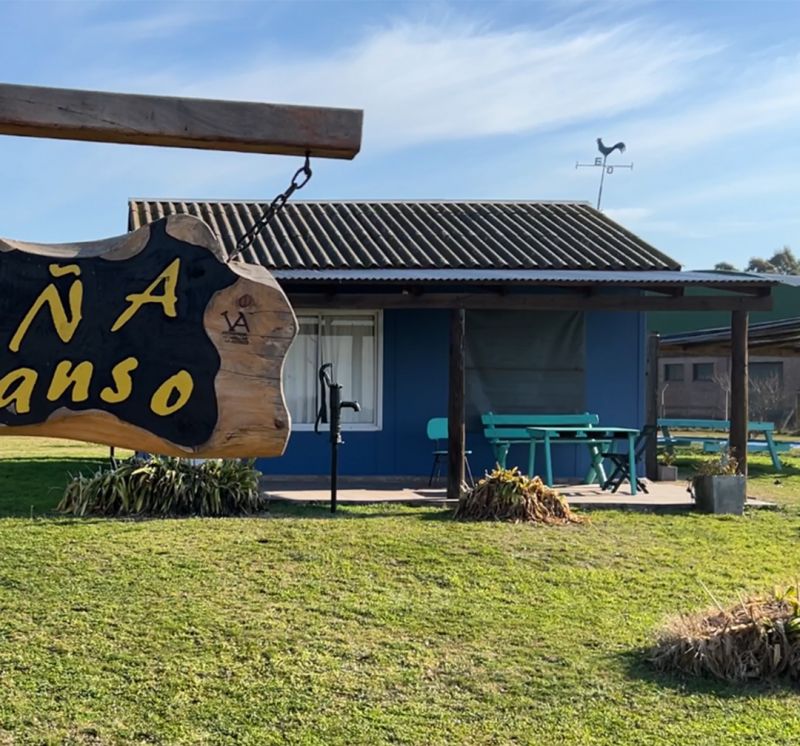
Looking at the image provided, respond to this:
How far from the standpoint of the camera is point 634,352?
42.5ft

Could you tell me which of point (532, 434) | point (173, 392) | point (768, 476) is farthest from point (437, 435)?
point (173, 392)

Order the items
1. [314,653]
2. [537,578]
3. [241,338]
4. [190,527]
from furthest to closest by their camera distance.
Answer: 1. [190,527]
2. [537,578]
3. [314,653]
4. [241,338]

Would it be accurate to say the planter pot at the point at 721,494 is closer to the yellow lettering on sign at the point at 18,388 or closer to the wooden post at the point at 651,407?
the wooden post at the point at 651,407

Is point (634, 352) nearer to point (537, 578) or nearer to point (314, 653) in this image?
point (537, 578)

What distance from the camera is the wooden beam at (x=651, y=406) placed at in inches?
516

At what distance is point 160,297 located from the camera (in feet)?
6.98

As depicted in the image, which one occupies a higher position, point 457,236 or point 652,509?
point 457,236

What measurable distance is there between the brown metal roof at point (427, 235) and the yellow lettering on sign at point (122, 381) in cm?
896

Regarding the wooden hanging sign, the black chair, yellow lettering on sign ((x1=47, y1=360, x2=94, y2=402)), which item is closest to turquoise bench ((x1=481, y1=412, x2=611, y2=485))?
the black chair

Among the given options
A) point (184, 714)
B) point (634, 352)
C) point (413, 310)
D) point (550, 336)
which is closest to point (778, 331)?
point (634, 352)

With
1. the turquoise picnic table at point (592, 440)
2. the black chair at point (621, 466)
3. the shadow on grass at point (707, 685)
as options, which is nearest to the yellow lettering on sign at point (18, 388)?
the shadow on grass at point (707, 685)

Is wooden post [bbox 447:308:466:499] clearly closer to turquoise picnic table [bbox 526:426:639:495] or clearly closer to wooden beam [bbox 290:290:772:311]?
wooden beam [bbox 290:290:772:311]

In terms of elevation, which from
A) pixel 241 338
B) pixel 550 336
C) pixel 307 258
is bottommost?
pixel 241 338

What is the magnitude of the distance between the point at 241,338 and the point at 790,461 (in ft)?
54.1
